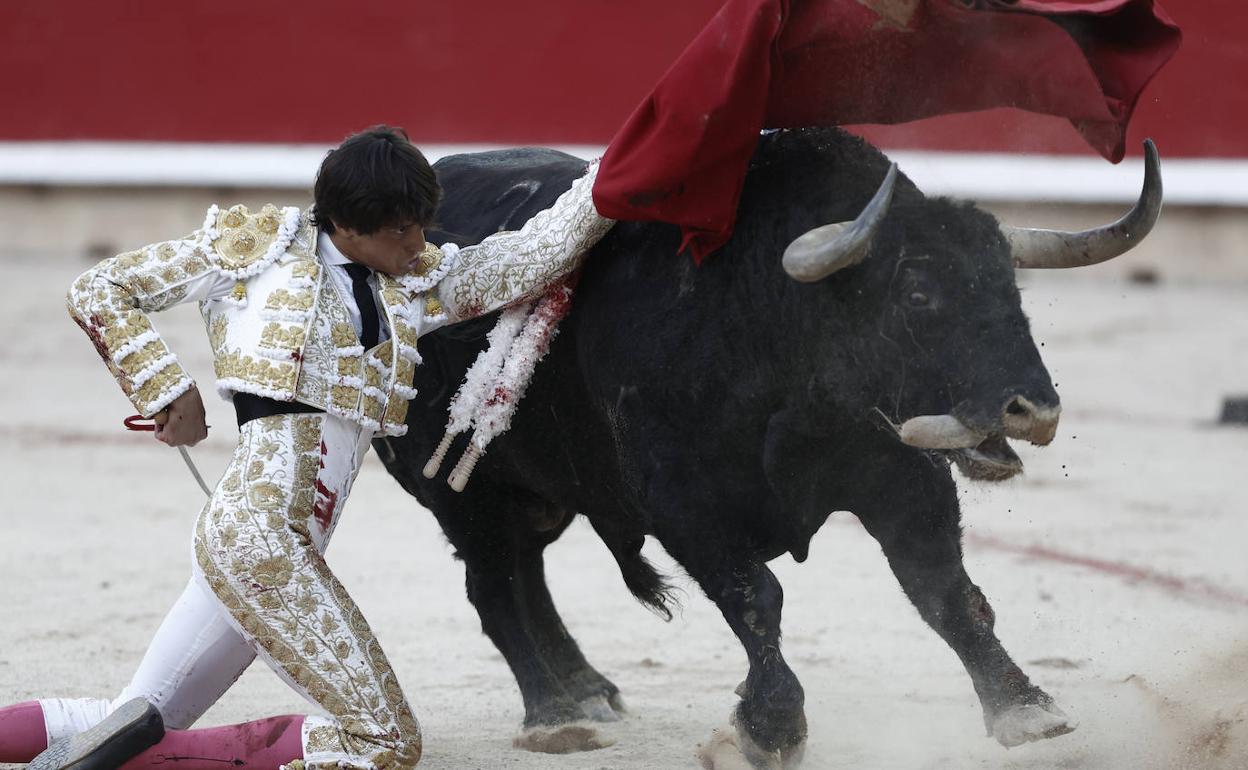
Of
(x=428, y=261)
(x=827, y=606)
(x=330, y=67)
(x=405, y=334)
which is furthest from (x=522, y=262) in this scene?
(x=330, y=67)

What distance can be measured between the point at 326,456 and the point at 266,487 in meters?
0.10

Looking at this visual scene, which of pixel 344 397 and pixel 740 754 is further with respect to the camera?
pixel 740 754

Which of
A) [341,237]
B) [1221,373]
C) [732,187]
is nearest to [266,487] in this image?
[341,237]

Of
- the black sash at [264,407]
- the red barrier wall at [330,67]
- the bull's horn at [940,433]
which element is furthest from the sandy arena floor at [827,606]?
the red barrier wall at [330,67]

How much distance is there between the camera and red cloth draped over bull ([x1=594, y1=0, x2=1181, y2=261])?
2.55m

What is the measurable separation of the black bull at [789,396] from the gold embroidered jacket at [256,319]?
0.35 m

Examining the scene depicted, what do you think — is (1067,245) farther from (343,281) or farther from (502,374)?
(343,281)

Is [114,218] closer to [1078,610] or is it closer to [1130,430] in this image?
[1130,430]

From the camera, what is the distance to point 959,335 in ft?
8.07

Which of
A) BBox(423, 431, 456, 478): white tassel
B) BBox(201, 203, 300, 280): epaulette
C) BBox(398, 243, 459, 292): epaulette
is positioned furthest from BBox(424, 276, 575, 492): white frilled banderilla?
BBox(201, 203, 300, 280): epaulette

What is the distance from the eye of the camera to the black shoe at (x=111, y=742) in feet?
7.86

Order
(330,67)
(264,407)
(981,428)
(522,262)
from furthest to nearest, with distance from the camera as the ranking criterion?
(330,67) → (522,262) → (264,407) → (981,428)

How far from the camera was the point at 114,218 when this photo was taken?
9742mm

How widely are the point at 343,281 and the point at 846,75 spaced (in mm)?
780
